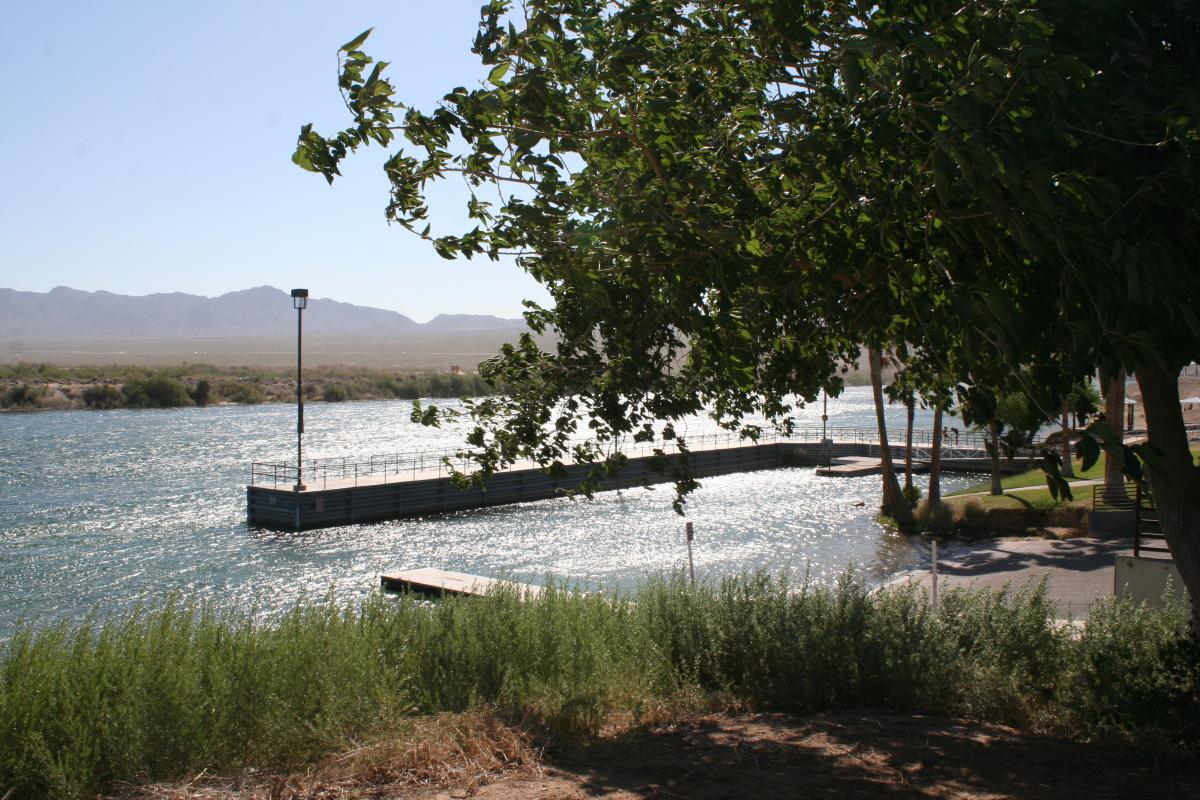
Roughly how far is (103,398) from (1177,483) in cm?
9075

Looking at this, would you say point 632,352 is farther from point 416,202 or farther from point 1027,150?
point 1027,150

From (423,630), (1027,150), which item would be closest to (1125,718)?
(1027,150)

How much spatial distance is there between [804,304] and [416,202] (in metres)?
3.03

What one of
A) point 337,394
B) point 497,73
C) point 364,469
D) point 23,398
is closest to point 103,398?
point 23,398

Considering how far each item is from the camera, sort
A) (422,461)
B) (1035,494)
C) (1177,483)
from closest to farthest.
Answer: (1177,483) → (1035,494) → (422,461)

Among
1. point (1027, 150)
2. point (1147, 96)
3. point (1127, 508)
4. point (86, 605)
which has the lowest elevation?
point (86, 605)

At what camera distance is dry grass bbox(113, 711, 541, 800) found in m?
5.42

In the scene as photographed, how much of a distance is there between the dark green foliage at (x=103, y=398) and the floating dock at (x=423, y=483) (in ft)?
144

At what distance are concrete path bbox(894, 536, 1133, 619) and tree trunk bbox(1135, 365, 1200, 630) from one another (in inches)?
467

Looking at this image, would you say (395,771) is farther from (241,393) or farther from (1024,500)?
(241,393)

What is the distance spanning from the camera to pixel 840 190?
587 centimetres

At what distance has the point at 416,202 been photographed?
763 cm

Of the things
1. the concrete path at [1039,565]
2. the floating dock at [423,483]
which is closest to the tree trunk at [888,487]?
the concrete path at [1039,565]

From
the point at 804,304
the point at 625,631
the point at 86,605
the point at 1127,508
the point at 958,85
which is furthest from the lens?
the point at 1127,508
